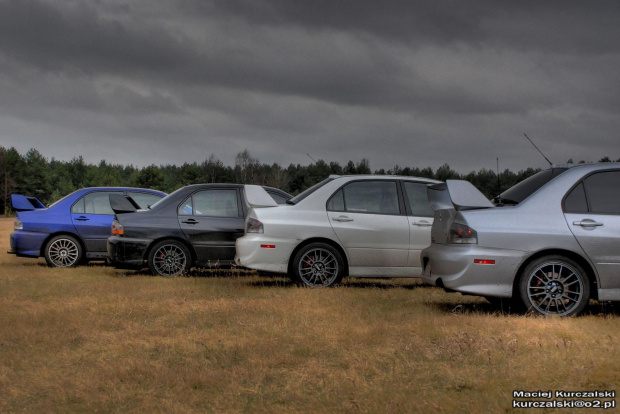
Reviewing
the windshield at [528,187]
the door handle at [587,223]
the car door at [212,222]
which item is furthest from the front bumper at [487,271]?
the car door at [212,222]

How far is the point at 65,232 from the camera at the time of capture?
1484 cm

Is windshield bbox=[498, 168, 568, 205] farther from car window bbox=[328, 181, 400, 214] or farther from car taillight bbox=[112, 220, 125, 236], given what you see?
car taillight bbox=[112, 220, 125, 236]

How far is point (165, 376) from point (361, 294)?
4856mm

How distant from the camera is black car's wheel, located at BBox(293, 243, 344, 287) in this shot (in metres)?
10.5

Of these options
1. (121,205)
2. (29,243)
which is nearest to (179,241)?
(121,205)

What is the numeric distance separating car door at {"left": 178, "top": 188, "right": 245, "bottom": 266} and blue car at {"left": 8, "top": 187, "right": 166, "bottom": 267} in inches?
113

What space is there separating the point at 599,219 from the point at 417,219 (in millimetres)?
3394

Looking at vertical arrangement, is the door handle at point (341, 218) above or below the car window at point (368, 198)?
below

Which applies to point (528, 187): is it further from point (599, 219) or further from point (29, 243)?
point (29, 243)

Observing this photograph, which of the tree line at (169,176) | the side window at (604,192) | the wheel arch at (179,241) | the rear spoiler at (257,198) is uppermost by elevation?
the tree line at (169,176)

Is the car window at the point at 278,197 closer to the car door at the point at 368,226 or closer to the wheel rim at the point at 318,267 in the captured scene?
the car door at the point at 368,226

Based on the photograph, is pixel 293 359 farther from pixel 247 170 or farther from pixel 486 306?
pixel 247 170

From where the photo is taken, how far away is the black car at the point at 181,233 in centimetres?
1262

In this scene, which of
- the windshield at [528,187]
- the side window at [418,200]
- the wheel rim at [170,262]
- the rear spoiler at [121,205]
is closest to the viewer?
the windshield at [528,187]
